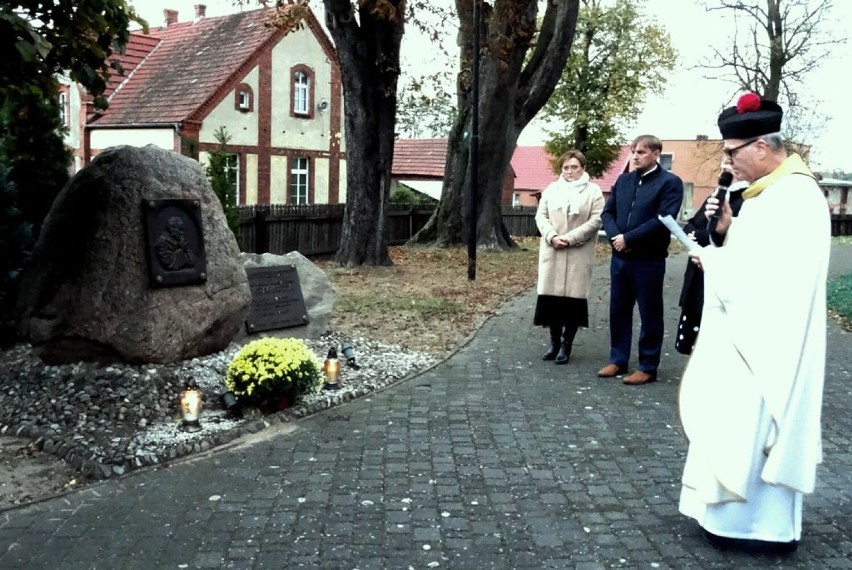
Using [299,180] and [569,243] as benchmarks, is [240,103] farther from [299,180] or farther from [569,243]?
[569,243]

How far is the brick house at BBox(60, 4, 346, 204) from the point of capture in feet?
96.8

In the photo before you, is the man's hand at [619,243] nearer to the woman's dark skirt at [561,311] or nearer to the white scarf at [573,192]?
the white scarf at [573,192]

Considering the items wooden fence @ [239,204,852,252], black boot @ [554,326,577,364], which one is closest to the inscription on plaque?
black boot @ [554,326,577,364]

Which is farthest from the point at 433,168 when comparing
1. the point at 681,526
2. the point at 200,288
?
the point at 681,526

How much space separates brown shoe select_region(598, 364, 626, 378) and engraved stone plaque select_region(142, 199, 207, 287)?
358 cm

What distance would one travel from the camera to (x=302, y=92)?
3372 centimetres

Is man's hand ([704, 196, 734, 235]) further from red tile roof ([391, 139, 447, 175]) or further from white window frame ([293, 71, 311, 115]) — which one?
red tile roof ([391, 139, 447, 175])

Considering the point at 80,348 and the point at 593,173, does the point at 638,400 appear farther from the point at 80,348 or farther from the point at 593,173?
the point at 593,173

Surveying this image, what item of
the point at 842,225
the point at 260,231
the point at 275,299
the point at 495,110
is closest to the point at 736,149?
the point at 275,299

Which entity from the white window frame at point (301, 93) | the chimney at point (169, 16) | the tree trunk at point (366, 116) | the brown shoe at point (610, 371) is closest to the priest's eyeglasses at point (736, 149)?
the brown shoe at point (610, 371)

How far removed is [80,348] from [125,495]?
2.15 m

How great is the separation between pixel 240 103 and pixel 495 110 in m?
14.3

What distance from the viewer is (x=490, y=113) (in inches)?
756

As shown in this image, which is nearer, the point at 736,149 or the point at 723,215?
the point at 736,149
